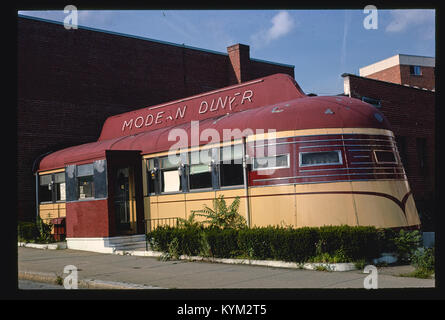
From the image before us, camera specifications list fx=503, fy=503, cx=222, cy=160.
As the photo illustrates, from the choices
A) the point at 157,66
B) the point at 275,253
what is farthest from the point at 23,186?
the point at 275,253

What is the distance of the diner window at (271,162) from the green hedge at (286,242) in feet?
5.37

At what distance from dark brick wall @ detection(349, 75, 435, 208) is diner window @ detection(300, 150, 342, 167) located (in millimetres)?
8348

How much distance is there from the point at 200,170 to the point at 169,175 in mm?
1422

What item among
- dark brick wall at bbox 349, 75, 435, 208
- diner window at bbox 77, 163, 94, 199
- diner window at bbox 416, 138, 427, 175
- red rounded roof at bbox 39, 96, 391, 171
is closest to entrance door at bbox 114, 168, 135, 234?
diner window at bbox 77, 163, 94, 199

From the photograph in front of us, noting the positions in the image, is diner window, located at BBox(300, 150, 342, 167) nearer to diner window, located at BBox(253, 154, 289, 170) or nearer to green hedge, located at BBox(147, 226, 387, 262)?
diner window, located at BBox(253, 154, 289, 170)

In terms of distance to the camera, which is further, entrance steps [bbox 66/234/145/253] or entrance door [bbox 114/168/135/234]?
entrance door [bbox 114/168/135/234]

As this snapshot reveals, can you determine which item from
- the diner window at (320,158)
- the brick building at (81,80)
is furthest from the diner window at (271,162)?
the brick building at (81,80)

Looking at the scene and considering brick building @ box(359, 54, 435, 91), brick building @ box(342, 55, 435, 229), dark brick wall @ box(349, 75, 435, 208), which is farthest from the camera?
brick building @ box(359, 54, 435, 91)

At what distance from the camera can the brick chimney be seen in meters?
27.6

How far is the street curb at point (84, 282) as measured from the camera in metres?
9.21

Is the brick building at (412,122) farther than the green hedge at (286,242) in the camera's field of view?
Yes

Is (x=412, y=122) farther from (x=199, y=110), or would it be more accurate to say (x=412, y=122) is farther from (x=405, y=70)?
(x=405, y=70)

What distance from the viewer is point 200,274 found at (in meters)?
10.5

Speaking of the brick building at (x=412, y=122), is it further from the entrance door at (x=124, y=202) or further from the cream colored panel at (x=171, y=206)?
the entrance door at (x=124, y=202)
